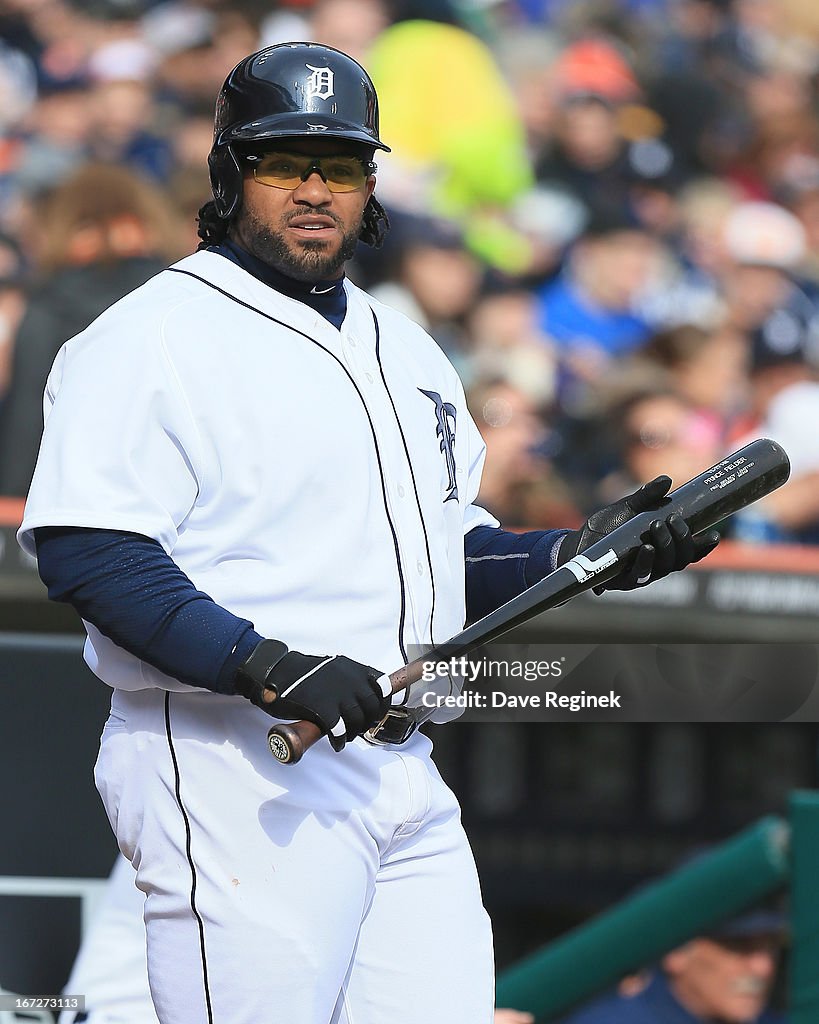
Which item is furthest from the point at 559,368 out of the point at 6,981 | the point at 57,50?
the point at 6,981

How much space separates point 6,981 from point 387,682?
130 cm

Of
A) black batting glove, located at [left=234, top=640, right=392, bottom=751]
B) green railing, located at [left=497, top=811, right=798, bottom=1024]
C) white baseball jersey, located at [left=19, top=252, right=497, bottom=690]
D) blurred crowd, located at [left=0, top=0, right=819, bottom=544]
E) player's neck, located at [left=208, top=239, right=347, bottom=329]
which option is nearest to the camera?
black batting glove, located at [left=234, top=640, right=392, bottom=751]

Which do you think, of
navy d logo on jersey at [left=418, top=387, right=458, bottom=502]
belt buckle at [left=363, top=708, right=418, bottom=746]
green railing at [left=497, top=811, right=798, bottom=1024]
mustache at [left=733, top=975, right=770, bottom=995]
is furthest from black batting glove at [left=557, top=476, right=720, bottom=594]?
mustache at [left=733, top=975, right=770, bottom=995]

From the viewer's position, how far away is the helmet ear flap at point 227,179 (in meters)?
1.90

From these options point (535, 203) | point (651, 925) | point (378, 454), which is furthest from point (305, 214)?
point (535, 203)

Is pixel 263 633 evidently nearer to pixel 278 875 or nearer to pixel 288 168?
pixel 278 875

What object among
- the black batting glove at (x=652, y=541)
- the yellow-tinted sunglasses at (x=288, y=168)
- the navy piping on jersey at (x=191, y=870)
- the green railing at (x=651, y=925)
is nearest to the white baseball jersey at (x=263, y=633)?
the navy piping on jersey at (x=191, y=870)

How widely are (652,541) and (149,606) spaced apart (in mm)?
592

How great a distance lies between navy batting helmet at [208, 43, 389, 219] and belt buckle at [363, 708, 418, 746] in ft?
2.13

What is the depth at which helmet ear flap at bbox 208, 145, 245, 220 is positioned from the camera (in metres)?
1.90

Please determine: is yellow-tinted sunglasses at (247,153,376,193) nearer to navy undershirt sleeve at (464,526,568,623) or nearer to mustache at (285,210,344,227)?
mustache at (285,210,344,227)

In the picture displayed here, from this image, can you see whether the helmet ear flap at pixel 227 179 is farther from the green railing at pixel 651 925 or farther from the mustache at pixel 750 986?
the mustache at pixel 750 986

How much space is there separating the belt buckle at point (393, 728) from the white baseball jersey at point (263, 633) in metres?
0.02

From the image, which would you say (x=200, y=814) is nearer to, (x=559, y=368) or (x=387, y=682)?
(x=387, y=682)
